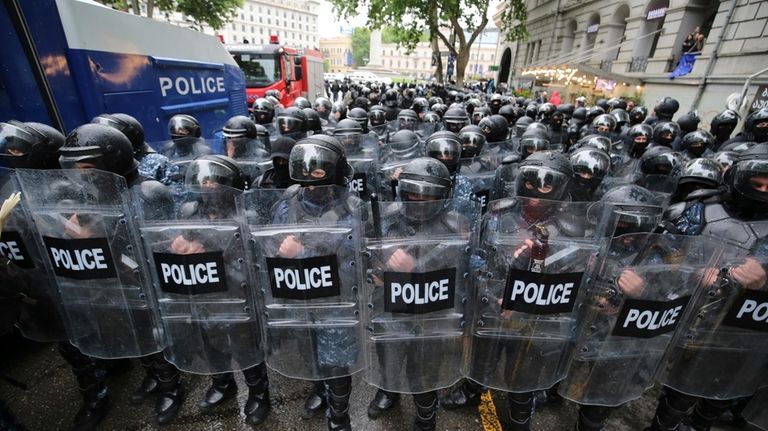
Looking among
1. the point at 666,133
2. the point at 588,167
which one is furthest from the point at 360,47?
the point at 588,167

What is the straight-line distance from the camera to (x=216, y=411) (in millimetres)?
2713

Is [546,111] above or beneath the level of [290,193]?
beneath

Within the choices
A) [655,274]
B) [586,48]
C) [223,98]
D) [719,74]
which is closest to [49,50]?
[223,98]

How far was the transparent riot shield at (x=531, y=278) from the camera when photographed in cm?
174

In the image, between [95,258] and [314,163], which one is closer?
[95,258]

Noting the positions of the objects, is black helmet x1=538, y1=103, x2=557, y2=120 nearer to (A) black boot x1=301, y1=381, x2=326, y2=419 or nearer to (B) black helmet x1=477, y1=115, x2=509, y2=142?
(B) black helmet x1=477, y1=115, x2=509, y2=142

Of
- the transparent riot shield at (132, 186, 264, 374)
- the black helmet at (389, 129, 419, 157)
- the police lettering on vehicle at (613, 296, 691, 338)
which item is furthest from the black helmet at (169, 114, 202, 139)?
the police lettering on vehicle at (613, 296, 691, 338)

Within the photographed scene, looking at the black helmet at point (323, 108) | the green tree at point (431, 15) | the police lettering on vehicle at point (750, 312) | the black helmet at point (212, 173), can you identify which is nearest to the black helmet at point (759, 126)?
the police lettering on vehicle at point (750, 312)

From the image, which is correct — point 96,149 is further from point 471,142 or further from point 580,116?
point 580,116

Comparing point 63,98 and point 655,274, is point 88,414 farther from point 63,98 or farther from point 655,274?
point 655,274

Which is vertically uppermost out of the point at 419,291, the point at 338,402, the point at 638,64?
the point at 638,64

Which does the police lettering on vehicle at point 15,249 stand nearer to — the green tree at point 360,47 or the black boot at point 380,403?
the black boot at point 380,403

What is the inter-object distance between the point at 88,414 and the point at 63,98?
291 cm

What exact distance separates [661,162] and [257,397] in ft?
13.8
